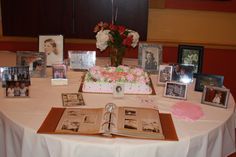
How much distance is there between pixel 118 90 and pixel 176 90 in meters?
0.38

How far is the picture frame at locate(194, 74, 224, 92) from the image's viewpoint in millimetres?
2207

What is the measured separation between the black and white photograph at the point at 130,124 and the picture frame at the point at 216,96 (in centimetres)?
59

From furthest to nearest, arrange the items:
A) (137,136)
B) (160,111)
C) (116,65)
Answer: (116,65), (160,111), (137,136)

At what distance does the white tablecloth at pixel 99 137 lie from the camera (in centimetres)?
151

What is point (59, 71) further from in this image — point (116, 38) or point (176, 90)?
point (176, 90)

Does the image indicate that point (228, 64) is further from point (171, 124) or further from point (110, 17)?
point (171, 124)

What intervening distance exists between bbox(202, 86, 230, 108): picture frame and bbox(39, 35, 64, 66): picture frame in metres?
1.24

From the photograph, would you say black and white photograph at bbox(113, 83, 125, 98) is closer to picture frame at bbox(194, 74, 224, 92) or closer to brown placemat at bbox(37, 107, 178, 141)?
brown placemat at bbox(37, 107, 178, 141)

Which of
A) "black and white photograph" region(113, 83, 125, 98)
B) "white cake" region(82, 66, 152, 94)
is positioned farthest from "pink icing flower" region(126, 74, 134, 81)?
"black and white photograph" region(113, 83, 125, 98)

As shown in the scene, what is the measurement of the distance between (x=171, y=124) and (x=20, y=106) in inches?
34.5

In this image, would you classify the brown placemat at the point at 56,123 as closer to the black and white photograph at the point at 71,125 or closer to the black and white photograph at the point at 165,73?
the black and white photograph at the point at 71,125

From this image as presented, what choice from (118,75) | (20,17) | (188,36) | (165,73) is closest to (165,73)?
(165,73)

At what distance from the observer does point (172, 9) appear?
3805 millimetres

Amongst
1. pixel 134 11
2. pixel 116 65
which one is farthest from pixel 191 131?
pixel 134 11
